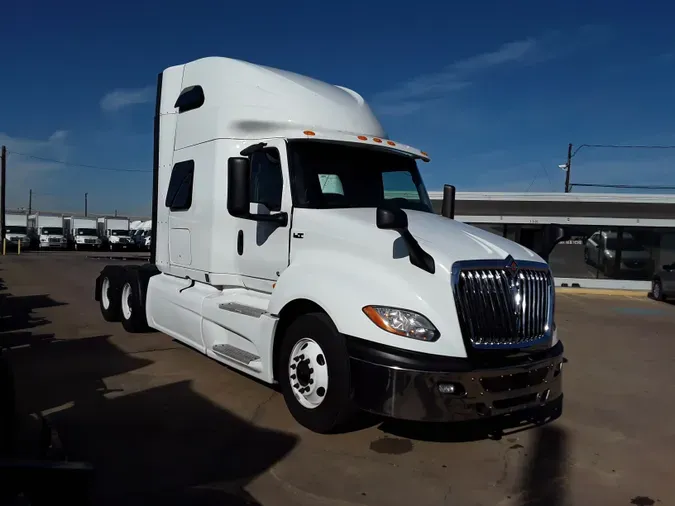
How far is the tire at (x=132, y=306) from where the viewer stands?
28.2 feet

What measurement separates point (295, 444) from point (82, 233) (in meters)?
47.8

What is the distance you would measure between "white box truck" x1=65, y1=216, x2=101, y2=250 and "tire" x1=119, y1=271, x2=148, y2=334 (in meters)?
41.2

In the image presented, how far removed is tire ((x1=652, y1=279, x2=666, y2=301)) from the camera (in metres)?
18.4

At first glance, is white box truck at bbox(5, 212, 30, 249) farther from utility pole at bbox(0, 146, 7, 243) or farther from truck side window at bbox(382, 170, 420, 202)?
truck side window at bbox(382, 170, 420, 202)

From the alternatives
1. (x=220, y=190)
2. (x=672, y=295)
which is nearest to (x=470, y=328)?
(x=220, y=190)

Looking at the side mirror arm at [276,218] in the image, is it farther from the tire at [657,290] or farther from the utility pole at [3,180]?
the utility pole at [3,180]

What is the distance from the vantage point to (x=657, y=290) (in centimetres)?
1873

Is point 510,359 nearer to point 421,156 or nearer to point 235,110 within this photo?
point 421,156

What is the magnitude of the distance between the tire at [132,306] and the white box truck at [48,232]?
40.4 metres

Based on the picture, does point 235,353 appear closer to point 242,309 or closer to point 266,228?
point 242,309

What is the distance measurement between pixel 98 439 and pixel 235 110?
3.71 metres

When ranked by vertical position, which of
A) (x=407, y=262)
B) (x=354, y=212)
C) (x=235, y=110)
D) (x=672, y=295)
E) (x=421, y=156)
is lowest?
(x=672, y=295)

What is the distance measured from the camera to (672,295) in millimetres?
18000

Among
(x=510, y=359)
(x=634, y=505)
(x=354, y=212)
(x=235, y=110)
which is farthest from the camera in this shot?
(x=235, y=110)
